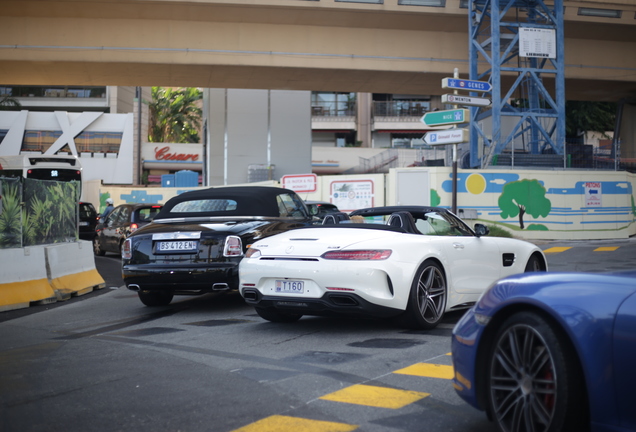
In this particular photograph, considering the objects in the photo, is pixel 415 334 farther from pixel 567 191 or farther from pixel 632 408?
pixel 567 191

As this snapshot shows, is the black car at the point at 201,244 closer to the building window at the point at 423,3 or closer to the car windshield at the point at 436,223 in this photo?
the car windshield at the point at 436,223

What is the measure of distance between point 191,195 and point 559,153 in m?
21.3

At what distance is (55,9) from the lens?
23.4 metres

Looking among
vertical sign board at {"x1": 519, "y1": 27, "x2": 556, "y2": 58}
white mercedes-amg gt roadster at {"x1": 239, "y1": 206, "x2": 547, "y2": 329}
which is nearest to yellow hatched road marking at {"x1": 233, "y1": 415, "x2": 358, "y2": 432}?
white mercedes-amg gt roadster at {"x1": 239, "y1": 206, "x2": 547, "y2": 329}

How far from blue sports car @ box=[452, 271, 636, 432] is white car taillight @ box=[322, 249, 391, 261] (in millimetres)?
2839

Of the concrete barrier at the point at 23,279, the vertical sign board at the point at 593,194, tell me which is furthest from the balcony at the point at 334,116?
the concrete barrier at the point at 23,279

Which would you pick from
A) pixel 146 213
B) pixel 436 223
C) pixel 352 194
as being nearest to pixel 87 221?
pixel 146 213

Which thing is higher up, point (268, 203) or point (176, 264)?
point (268, 203)

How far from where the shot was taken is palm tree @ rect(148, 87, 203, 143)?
58000mm

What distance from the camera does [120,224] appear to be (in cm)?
1867

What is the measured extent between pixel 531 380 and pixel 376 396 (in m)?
1.48

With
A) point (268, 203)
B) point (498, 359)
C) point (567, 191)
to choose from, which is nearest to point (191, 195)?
point (268, 203)

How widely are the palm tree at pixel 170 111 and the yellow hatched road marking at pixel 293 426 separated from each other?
183ft

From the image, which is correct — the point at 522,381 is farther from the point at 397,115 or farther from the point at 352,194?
the point at 397,115
